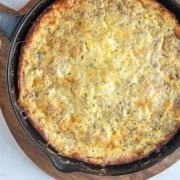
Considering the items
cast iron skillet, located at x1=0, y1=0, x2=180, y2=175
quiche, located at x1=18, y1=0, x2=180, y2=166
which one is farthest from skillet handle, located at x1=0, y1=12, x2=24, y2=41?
quiche, located at x1=18, y1=0, x2=180, y2=166

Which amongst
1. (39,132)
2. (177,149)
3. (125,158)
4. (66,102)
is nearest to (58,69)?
(66,102)

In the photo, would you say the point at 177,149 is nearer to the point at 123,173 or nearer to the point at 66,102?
the point at 123,173

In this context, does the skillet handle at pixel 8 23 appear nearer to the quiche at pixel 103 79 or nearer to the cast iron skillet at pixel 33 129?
the cast iron skillet at pixel 33 129

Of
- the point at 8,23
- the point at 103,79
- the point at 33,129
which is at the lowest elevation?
the point at 33,129

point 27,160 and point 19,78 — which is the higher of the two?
point 19,78

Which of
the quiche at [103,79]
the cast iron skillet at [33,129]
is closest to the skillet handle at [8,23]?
the cast iron skillet at [33,129]

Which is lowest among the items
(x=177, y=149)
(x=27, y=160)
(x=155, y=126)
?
(x=27, y=160)
